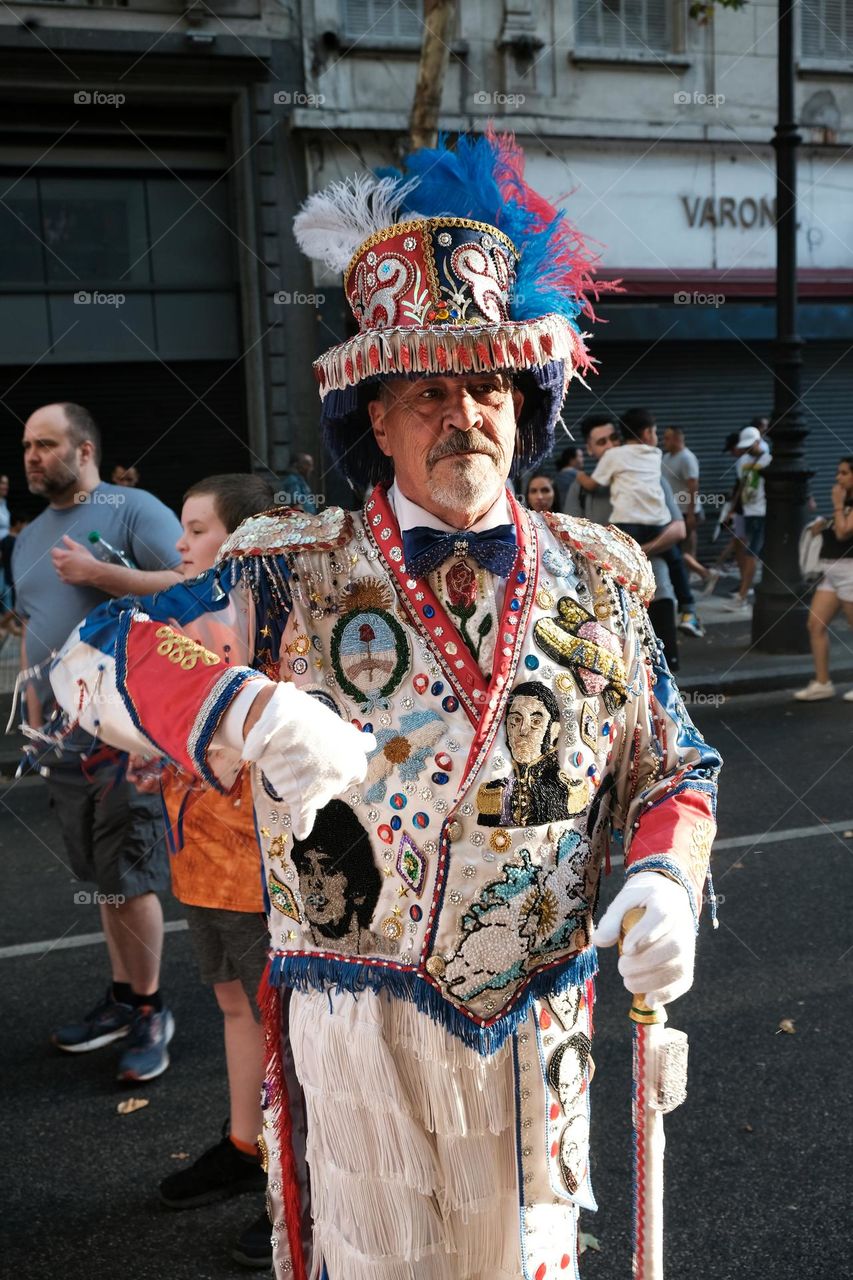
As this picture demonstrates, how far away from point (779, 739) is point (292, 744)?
22.6 feet

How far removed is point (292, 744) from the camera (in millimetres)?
1677

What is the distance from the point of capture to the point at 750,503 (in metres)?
13.5

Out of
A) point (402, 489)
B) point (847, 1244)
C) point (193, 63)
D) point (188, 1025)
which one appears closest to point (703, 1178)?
point (847, 1244)

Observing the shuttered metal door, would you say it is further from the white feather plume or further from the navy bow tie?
the navy bow tie

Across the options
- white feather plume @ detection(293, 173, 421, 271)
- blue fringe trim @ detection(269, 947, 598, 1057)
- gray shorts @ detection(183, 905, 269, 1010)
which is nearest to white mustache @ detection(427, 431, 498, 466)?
white feather plume @ detection(293, 173, 421, 271)

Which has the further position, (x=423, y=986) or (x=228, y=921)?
(x=228, y=921)

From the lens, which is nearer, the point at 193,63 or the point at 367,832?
the point at 367,832

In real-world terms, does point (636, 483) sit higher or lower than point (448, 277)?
lower

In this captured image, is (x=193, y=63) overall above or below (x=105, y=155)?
above

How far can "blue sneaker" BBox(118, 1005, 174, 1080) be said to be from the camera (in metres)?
3.96

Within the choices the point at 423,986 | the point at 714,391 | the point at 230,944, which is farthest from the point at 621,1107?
the point at 714,391

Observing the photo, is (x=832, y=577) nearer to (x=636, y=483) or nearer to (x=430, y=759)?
(x=636, y=483)

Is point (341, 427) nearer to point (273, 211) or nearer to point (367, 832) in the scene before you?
point (367, 832)

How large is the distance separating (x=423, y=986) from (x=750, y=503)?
12190mm
